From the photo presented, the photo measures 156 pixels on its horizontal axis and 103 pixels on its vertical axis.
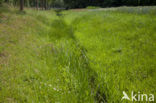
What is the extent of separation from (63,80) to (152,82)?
10.0 ft

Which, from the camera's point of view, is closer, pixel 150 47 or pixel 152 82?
pixel 152 82

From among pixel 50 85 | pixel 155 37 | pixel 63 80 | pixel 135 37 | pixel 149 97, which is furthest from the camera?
pixel 135 37

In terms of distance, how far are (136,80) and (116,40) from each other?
3.91m

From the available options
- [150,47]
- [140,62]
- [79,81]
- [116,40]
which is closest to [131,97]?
[79,81]

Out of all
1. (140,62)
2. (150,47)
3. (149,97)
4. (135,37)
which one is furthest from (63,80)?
(135,37)

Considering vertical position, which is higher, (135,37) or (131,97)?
(135,37)

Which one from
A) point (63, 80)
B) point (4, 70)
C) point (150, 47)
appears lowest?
point (63, 80)

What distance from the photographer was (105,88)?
12.6ft

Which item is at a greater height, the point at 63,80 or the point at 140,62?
the point at 140,62

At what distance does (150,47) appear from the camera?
Result: 5730 millimetres

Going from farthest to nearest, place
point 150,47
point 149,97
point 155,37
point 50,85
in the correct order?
1. point 155,37
2. point 150,47
3. point 50,85
4. point 149,97

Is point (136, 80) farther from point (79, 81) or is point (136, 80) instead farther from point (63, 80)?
point (63, 80)

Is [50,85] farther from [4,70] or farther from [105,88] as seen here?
[4,70]

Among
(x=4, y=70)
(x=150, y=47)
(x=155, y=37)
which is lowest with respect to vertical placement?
(x=4, y=70)
